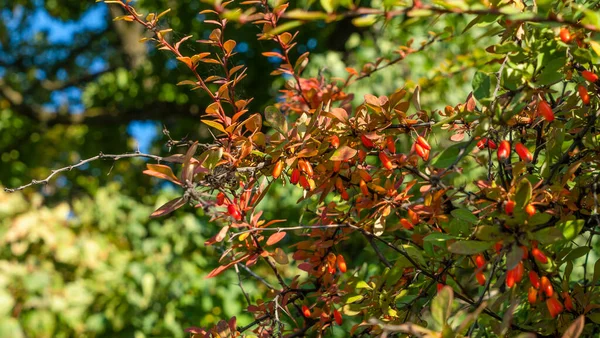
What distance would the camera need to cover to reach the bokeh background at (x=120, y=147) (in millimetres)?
2379

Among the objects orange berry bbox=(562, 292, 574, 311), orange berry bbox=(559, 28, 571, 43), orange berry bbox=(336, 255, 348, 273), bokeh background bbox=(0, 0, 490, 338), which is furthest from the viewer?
bokeh background bbox=(0, 0, 490, 338)

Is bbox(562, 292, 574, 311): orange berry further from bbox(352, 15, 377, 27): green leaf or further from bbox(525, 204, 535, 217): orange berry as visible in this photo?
bbox(352, 15, 377, 27): green leaf

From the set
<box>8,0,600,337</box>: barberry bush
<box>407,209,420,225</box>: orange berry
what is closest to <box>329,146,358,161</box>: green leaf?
<box>8,0,600,337</box>: barberry bush

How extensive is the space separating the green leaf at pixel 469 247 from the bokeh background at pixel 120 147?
0.39m

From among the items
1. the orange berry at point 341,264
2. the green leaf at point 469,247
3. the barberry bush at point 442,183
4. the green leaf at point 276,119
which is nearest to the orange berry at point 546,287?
the barberry bush at point 442,183

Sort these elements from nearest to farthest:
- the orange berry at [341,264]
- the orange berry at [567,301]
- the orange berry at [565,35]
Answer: the orange berry at [565,35]
the orange berry at [567,301]
the orange berry at [341,264]

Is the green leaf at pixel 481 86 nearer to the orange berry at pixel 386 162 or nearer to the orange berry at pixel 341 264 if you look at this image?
the orange berry at pixel 386 162

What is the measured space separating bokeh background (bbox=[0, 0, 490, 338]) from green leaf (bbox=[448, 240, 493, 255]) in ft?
1.29

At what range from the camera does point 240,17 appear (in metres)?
0.56

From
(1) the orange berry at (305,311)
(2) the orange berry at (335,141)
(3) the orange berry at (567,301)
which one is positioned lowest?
(1) the orange berry at (305,311)

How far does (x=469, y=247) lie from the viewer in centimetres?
72

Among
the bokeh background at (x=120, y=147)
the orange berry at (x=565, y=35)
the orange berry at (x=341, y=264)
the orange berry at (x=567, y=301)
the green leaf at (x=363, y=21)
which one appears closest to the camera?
the green leaf at (x=363, y=21)

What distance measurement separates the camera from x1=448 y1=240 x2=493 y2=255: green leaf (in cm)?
72

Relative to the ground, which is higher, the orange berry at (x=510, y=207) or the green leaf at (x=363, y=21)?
the green leaf at (x=363, y=21)
